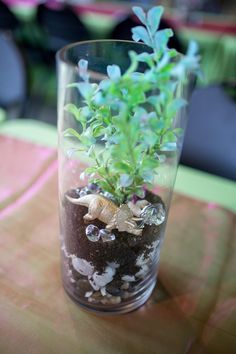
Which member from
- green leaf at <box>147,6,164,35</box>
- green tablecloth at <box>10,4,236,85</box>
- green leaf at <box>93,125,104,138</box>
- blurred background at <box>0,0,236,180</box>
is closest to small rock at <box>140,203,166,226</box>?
green leaf at <box>93,125,104,138</box>

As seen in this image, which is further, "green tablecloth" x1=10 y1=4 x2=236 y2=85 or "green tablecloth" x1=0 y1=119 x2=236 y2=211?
"green tablecloth" x1=10 y1=4 x2=236 y2=85

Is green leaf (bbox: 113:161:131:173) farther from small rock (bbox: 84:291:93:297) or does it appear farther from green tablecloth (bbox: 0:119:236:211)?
green tablecloth (bbox: 0:119:236:211)

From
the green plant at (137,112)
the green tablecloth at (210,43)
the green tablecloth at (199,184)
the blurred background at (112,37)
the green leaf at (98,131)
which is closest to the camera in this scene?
the green plant at (137,112)

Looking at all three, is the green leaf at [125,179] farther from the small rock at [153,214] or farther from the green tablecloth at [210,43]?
the green tablecloth at [210,43]

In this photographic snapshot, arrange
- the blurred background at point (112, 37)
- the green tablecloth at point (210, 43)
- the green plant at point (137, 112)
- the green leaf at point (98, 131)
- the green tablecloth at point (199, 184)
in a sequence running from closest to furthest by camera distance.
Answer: the green plant at point (137, 112) → the green leaf at point (98, 131) → the green tablecloth at point (199, 184) → the blurred background at point (112, 37) → the green tablecloth at point (210, 43)

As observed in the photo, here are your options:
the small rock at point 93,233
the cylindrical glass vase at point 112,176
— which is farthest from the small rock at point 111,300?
the small rock at point 93,233

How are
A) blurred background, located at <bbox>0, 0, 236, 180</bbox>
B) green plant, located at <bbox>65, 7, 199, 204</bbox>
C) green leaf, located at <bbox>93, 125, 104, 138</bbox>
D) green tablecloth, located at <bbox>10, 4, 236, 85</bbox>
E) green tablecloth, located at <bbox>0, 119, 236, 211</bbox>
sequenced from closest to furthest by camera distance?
green plant, located at <bbox>65, 7, 199, 204</bbox>
green leaf, located at <bbox>93, 125, 104, 138</bbox>
green tablecloth, located at <bbox>0, 119, 236, 211</bbox>
blurred background, located at <bbox>0, 0, 236, 180</bbox>
green tablecloth, located at <bbox>10, 4, 236, 85</bbox>

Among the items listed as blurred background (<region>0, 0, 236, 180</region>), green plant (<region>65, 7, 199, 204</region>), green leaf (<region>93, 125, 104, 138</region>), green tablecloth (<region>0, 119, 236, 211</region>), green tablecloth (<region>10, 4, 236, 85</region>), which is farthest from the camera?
green tablecloth (<region>10, 4, 236, 85</region>)
